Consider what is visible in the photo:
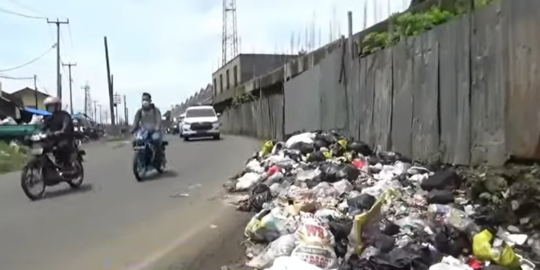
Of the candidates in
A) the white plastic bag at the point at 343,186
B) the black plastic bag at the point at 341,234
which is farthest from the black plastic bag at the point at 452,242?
the white plastic bag at the point at 343,186

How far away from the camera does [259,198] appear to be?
8539 millimetres

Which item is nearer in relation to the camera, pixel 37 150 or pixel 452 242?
pixel 452 242

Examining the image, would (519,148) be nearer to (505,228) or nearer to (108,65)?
(505,228)

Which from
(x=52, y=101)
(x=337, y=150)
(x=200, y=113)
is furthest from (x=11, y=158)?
(x=337, y=150)

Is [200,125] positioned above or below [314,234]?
above

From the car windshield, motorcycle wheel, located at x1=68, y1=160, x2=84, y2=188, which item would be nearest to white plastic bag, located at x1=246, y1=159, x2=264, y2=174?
motorcycle wheel, located at x1=68, y1=160, x2=84, y2=188

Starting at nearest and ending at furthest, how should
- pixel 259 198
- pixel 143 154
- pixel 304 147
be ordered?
1. pixel 259 198
2. pixel 304 147
3. pixel 143 154

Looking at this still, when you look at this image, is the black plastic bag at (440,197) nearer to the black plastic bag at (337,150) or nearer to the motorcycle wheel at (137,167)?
the black plastic bag at (337,150)

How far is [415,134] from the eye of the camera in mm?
8852

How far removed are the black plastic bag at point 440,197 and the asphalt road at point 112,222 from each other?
2.47m

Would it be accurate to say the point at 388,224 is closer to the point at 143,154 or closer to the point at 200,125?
the point at 143,154

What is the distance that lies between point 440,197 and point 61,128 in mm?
7662

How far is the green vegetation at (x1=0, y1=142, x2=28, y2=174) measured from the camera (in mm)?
19703

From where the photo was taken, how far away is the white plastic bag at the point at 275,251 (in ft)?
17.9
